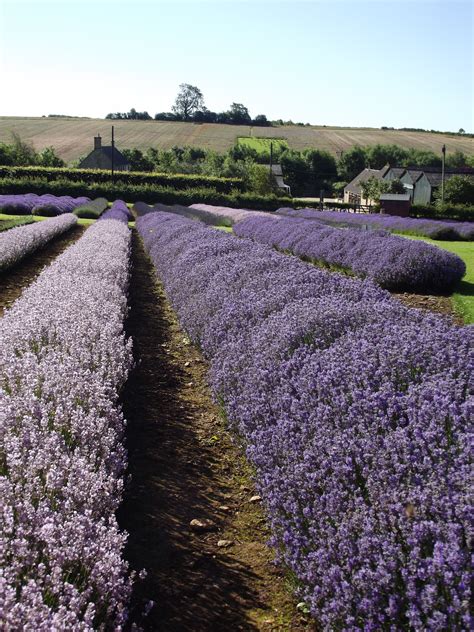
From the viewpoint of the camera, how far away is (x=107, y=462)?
3072mm

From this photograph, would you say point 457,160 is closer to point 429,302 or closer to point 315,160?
point 315,160

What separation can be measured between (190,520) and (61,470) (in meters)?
1.07

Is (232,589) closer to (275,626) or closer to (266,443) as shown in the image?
(275,626)

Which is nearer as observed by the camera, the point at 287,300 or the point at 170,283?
the point at 287,300

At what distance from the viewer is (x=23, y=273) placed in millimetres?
12297

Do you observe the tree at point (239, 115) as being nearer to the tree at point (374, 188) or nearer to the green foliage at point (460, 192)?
the tree at point (374, 188)

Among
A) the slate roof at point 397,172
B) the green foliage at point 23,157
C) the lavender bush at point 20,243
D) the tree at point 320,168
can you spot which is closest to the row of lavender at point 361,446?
the lavender bush at point 20,243

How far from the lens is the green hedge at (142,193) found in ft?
140

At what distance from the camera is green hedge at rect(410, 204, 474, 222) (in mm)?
37219

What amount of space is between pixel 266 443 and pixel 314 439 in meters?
0.46

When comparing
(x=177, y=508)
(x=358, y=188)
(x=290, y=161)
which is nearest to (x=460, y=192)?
(x=358, y=188)

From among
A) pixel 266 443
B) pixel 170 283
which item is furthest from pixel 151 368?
pixel 266 443

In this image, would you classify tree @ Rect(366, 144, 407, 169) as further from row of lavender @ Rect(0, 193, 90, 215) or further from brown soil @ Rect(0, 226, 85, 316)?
brown soil @ Rect(0, 226, 85, 316)

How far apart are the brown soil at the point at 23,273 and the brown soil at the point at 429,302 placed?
5.51 m
